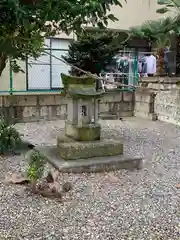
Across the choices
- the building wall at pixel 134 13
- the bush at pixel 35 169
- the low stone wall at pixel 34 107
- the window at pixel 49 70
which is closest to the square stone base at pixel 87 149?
the bush at pixel 35 169

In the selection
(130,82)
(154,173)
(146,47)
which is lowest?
(154,173)

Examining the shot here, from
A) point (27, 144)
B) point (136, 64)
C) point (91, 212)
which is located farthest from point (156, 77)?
point (91, 212)

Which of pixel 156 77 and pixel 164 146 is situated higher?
pixel 156 77

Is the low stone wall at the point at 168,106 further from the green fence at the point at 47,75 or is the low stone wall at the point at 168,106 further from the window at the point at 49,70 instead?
the window at the point at 49,70

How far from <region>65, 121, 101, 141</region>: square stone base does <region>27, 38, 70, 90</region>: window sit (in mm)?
4697

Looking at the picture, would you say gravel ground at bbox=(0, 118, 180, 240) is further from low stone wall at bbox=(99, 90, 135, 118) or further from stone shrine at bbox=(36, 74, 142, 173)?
low stone wall at bbox=(99, 90, 135, 118)

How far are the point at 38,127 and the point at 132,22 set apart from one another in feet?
18.6

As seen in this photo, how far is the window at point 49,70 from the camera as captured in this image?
941 centimetres

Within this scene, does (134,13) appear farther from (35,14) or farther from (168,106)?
(35,14)

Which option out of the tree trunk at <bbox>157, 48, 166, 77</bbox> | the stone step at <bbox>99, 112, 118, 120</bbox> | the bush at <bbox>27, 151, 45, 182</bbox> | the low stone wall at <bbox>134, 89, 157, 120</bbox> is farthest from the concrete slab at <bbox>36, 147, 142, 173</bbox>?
the tree trunk at <bbox>157, 48, 166, 77</bbox>

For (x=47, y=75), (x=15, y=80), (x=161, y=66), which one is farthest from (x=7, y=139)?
(x=161, y=66)

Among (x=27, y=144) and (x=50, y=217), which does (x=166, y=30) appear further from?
(x=27, y=144)

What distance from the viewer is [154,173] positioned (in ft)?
15.0

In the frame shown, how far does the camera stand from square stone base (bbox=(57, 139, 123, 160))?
455 centimetres
